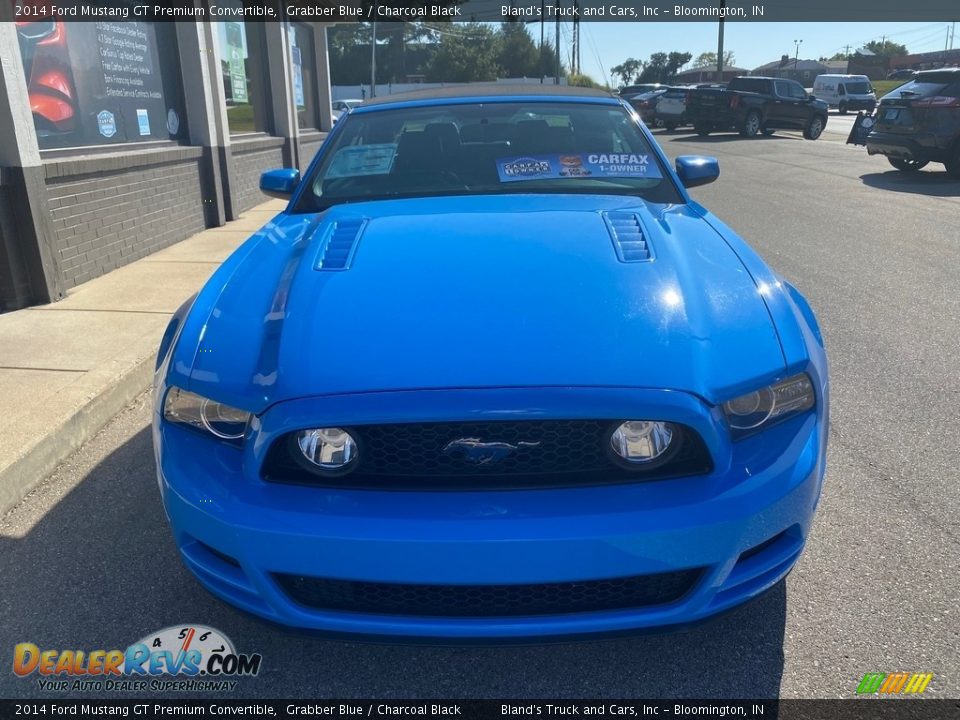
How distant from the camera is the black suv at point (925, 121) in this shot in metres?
12.5

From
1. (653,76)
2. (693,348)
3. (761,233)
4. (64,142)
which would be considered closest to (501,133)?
(693,348)

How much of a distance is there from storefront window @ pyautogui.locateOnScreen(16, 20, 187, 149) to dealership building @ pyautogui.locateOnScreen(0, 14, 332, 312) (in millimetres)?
13

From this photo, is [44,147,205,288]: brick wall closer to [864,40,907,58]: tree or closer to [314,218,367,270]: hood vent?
[314,218,367,270]: hood vent

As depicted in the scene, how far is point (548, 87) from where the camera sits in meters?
4.14

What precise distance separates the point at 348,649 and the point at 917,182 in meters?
13.8

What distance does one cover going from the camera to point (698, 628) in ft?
6.11

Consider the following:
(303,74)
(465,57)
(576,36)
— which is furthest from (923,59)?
(303,74)

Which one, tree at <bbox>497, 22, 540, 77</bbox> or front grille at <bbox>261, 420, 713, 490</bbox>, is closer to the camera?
front grille at <bbox>261, 420, 713, 490</bbox>

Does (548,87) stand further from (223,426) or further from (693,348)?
(223,426)

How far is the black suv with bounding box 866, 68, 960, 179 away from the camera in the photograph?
1248 centimetres

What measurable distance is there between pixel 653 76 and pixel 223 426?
10581 cm

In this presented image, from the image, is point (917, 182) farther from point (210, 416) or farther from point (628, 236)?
point (210, 416)

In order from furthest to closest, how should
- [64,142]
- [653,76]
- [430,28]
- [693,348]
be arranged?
[653,76] → [430,28] → [64,142] → [693,348]

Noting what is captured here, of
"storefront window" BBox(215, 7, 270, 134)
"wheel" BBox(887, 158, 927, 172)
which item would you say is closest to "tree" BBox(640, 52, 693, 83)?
"wheel" BBox(887, 158, 927, 172)
